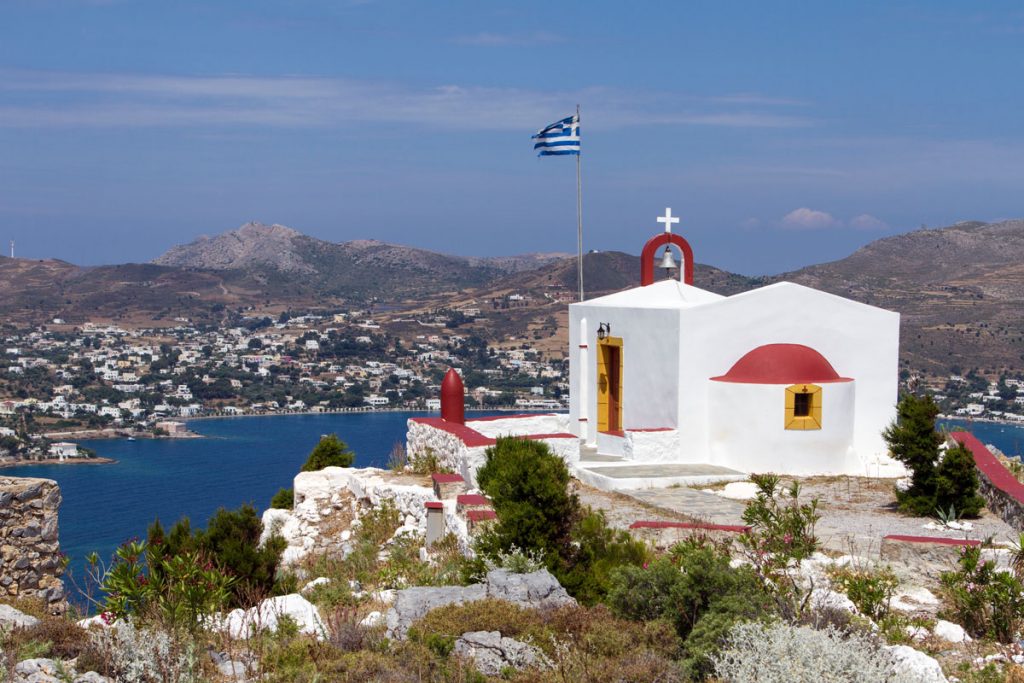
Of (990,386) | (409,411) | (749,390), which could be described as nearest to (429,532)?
(749,390)

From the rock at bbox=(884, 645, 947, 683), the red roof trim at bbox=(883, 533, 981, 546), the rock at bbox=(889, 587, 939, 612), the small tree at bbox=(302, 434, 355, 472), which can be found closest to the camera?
the rock at bbox=(884, 645, 947, 683)

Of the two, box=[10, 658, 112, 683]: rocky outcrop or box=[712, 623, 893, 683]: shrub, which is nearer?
box=[712, 623, 893, 683]: shrub

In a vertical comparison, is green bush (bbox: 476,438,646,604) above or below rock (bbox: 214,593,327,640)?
above

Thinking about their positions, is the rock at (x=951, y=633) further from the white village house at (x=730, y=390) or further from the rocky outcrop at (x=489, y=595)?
the white village house at (x=730, y=390)

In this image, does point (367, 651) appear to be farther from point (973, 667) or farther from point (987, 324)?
Result: point (987, 324)

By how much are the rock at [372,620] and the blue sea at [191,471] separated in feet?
92.2

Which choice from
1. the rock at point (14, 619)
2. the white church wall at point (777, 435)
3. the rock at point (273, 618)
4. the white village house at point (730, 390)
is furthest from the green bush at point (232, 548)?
the white church wall at point (777, 435)

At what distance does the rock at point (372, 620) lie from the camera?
20.3ft

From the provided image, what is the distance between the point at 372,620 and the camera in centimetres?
657

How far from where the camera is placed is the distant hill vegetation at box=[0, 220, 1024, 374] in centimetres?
6297

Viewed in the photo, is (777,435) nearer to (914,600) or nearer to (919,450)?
(919,450)

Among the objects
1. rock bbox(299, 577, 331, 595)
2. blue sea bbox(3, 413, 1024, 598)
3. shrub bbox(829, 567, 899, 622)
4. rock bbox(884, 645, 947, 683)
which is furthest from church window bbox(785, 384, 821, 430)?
blue sea bbox(3, 413, 1024, 598)

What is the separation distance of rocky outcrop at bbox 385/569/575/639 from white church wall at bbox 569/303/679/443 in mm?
7454

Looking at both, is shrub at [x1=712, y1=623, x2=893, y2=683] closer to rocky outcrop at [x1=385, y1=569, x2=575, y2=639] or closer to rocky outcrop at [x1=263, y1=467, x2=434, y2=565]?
rocky outcrop at [x1=385, y1=569, x2=575, y2=639]
